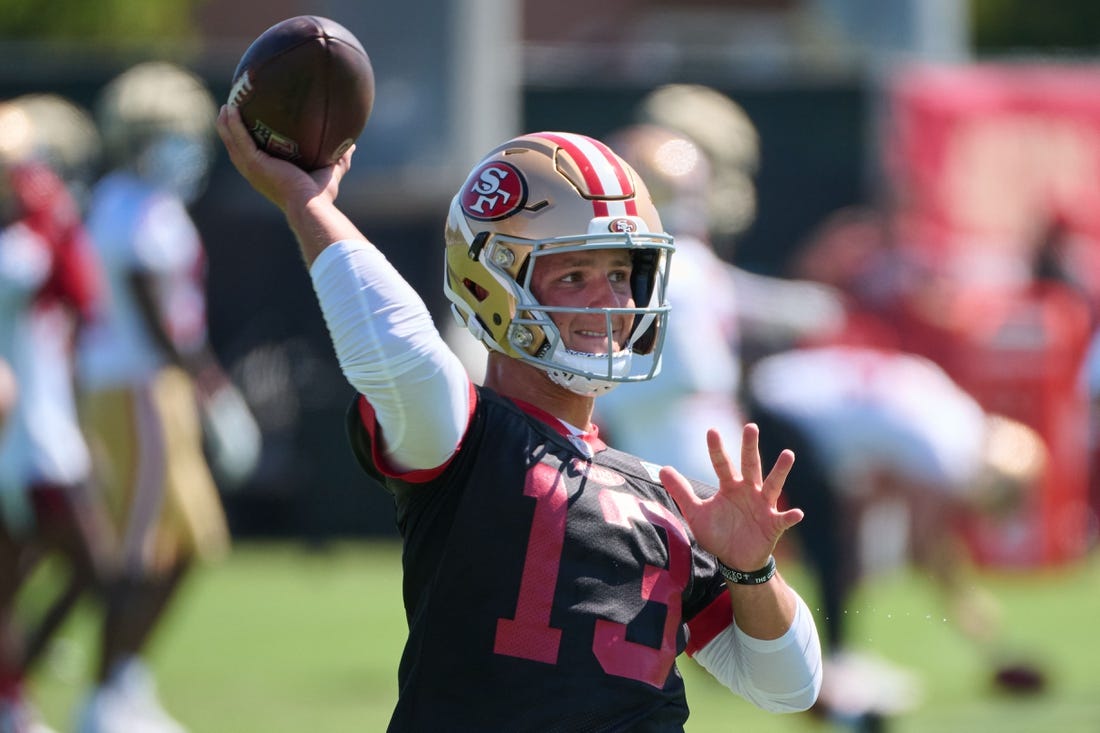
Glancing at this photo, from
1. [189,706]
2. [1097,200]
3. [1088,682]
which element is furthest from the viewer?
[1097,200]

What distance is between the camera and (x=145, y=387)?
6.43m

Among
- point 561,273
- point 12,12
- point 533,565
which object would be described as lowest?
point 12,12

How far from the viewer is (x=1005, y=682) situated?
287 inches

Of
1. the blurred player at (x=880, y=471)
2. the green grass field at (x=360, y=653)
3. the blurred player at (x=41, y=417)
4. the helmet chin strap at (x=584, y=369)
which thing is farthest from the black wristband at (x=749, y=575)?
the blurred player at (x=41, y=417)

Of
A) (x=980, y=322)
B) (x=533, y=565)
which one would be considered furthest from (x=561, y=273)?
(x=980, y=322)

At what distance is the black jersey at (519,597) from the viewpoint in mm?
2531

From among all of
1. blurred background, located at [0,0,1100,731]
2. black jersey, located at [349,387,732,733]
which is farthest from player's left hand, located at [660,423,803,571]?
blurred background, located at [0,0,1100,731]

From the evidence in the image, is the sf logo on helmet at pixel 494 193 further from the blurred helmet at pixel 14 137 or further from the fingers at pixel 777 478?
the blurred helmet at pixel 14 137

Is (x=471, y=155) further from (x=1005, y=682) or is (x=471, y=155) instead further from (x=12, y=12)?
(x=12, y=12)

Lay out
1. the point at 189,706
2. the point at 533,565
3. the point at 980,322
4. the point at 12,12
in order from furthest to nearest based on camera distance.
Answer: the point at 12,12 < the point at 980,322 < the point at 189,706 < the point at 533,565

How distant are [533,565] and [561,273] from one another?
1.49 ft

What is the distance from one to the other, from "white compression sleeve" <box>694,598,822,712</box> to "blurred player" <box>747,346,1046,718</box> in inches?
150

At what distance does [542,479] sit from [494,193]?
45 centimetres

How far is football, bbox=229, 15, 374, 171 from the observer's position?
2.59m
